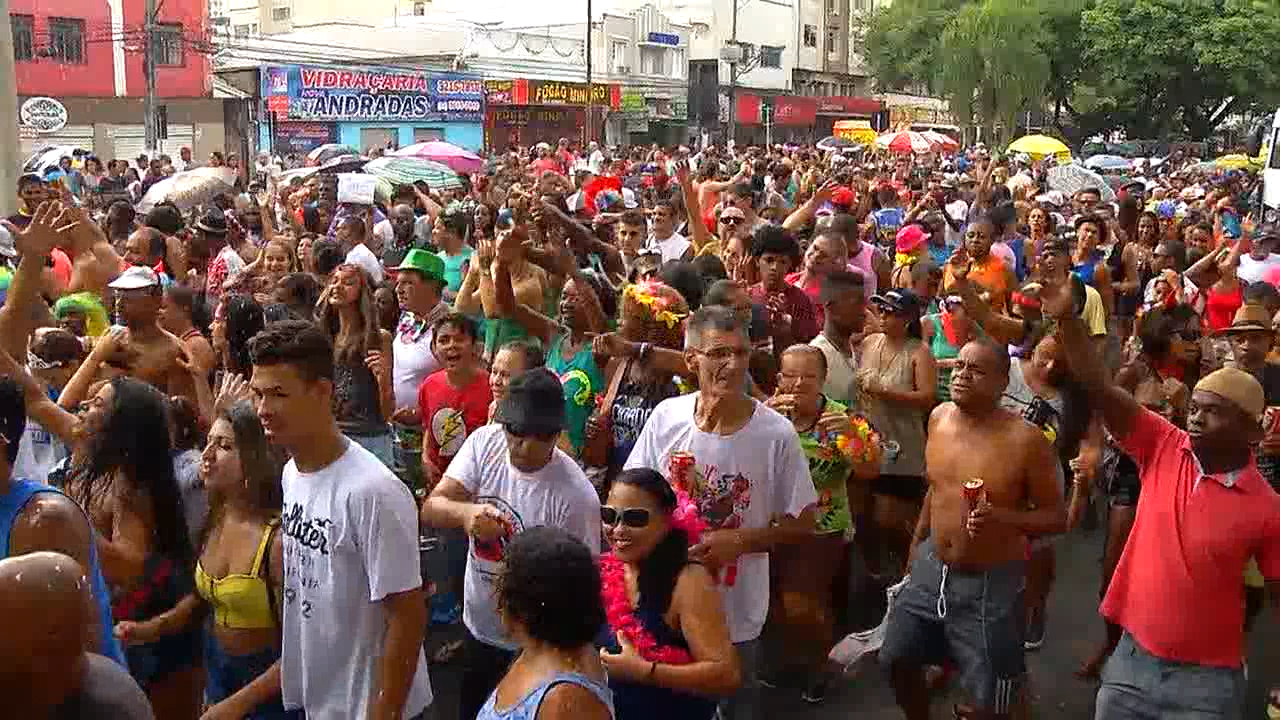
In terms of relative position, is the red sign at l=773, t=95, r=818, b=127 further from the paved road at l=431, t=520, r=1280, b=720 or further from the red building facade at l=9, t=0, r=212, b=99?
the paved road at l=431, t=520, r=1280, b=720

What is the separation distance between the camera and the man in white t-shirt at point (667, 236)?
915cm

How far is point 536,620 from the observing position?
2.77 metres

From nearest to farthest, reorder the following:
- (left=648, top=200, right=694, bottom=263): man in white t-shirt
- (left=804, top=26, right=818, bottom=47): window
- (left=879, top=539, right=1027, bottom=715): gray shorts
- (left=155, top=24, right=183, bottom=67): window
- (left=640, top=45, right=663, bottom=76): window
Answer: (left=879, top=539, right=1027, bottom=715): gray shorts → (left=648, top=200, right=694, bottom=263): man in white t-shirt → (left=155, top=24, right=183, bottom=67): window → (left=640, top=45, right=663, bottom=76): window → (left=804, top=26, right=818, bottom=47): window

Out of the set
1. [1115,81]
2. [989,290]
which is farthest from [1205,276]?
[1115,81]

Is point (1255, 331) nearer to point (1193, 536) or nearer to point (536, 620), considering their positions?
point (1193, 536)

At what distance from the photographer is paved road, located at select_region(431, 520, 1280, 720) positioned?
5.34 metres

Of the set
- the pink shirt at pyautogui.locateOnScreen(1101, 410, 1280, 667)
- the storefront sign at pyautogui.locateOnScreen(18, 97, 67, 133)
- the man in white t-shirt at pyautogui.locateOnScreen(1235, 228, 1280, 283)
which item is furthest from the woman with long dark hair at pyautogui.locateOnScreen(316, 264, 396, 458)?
the storefront sign at pyautogui.locateOnScreen(18, 97, 67, 133)

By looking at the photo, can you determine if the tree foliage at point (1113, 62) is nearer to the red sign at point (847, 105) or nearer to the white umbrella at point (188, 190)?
the red sign at point (847, 105)

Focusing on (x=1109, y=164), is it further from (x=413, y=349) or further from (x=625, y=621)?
(x=625, y=621)

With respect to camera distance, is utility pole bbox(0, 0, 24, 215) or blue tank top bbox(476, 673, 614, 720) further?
utility pole bbox(0, 0, 24, 215)

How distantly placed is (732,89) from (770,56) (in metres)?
12.2

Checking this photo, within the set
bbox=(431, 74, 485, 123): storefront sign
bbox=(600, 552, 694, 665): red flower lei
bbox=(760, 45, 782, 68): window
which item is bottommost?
bbox=(600, 552, 694, 665): red flower lei

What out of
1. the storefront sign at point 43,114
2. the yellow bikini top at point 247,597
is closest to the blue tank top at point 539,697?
the yellow bikini top at point 247,597

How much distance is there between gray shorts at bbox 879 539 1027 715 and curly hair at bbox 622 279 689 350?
1.37 metres
